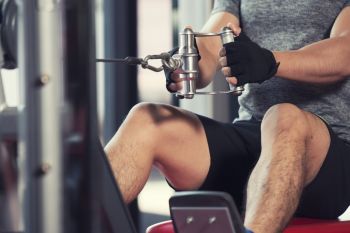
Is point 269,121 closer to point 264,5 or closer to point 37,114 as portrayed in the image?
point 264,5

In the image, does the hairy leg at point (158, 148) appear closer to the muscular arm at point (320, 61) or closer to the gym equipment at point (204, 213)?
the muscular arm at point (320, 61)

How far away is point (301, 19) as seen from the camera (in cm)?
205

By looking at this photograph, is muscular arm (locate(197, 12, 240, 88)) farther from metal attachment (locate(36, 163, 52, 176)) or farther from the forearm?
metal attachment (locate(36, 163, 52, 176))

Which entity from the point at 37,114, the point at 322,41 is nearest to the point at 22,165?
the point at 37,114

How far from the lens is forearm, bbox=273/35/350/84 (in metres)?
1.83

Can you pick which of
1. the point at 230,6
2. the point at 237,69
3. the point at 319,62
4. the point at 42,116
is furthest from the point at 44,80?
the point at 230,6

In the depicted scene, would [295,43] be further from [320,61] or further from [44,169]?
[44,169]

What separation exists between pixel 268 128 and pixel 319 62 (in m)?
0.24

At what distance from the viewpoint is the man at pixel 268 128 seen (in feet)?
5.42

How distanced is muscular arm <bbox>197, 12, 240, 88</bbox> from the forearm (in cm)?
23

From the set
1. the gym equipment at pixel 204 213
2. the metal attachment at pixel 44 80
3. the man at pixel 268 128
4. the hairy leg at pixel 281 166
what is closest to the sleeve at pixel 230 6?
the man at pixel 268 128

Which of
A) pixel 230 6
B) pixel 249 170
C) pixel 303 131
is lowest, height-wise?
pixel 249 170

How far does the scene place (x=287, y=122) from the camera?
67.2 inches

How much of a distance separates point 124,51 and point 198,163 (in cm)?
123
